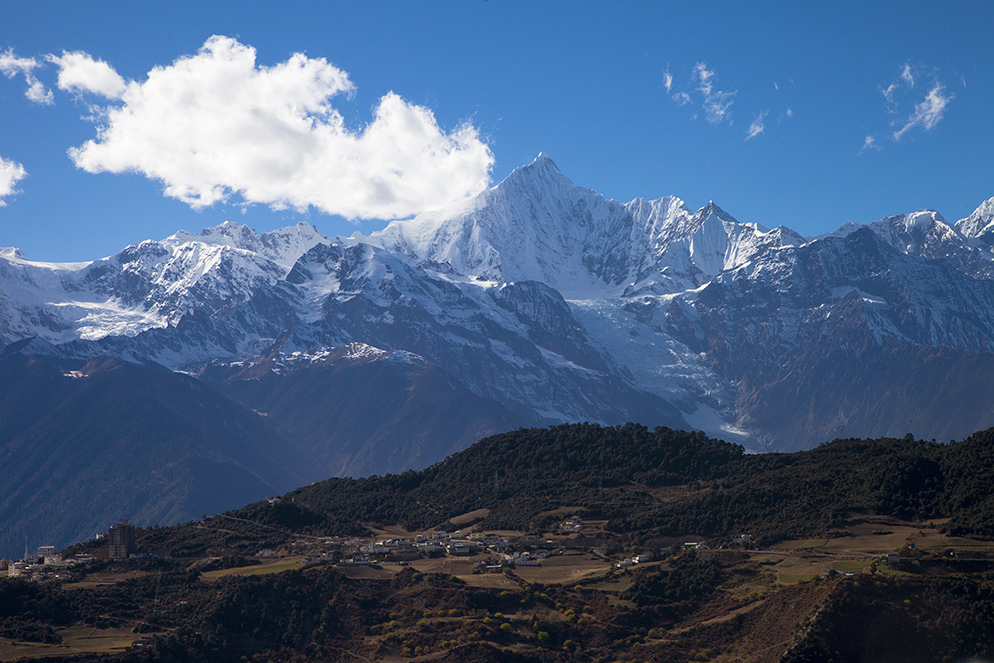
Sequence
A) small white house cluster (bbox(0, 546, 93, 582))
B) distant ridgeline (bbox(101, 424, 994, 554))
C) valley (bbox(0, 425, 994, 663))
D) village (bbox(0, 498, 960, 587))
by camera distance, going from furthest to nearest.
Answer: distant ridgeline (bbox(101, 424, 994, 554)), small white house cluster (bbox(0, 546, 93, 582)), village (bbox(0, 498, 960, 587)), valley (bbox(0, 425, 994, 663))

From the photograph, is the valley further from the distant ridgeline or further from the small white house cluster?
the small white house cluster

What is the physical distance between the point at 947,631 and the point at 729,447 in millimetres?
89020

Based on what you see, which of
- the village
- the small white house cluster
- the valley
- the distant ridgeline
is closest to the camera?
the valley

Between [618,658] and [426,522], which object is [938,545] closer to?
[618,658]

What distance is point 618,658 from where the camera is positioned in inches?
4505

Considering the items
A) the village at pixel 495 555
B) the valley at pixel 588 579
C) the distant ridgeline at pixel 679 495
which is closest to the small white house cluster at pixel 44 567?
the village at pixel 495 555

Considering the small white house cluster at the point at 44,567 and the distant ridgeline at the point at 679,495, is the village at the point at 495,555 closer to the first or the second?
the small white house cluster at the point at 44,567

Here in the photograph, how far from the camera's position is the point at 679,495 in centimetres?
17188

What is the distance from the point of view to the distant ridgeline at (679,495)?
144375mm

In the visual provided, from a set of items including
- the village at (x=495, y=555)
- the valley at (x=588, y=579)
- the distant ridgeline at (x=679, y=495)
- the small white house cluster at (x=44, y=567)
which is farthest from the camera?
the distant ridgeline at (x=679, y=495)

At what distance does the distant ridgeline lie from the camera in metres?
144

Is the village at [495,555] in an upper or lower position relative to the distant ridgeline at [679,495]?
lower

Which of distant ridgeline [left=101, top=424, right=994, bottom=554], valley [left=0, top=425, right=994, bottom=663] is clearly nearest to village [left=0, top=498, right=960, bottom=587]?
valley [left=0, top=425, right=994, bottom=663]

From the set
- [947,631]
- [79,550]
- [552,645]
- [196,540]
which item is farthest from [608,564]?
[79,550]
